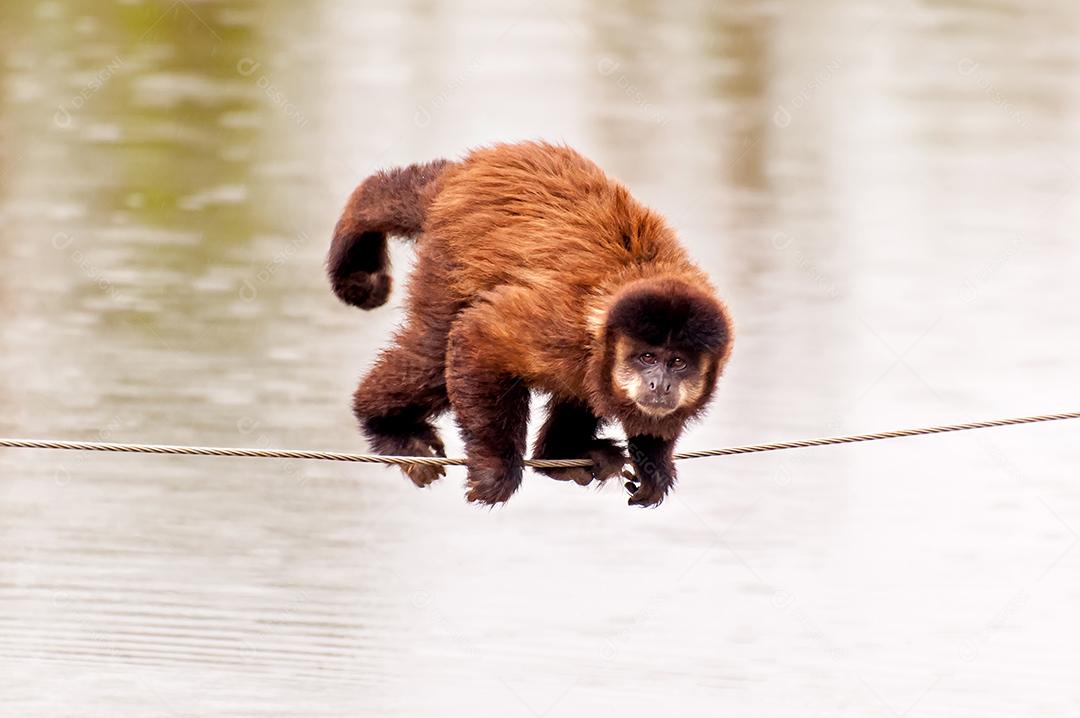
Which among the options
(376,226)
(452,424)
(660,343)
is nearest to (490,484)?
(660,343)

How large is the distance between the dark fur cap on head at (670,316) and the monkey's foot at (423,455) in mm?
1315

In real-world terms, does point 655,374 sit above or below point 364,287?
above

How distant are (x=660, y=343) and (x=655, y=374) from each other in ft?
0.38

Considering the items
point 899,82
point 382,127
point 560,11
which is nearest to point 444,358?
point 382,127

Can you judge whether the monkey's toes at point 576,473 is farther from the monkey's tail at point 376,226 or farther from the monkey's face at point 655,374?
the monkey's tail at point 376,226

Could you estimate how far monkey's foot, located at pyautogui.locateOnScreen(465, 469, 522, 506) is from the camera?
7.62m

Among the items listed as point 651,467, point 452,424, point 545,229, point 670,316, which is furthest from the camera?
point 452,424

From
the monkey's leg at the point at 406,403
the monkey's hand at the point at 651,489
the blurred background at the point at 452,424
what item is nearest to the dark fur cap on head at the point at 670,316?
the monkey's hand at the point at 651,489

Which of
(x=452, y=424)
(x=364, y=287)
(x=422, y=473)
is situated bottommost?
(x=452, y=424)

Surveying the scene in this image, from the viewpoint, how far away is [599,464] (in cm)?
809

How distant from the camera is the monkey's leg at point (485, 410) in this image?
757cm

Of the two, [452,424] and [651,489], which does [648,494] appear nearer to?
[651,489]

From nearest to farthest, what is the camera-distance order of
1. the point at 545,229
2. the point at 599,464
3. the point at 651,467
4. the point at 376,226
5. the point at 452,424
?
the point at 545,229, the point at 651,467, the point at 599,464, the point at 376,226, the point at 452,424

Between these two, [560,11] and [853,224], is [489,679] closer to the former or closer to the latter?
[853,224]
